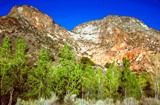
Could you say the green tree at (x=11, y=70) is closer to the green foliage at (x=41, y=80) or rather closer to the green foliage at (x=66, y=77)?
the green foliage at (x=41, y=80)

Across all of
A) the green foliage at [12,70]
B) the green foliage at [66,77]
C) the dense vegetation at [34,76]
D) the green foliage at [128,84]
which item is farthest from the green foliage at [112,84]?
the green foliage at [12,70]

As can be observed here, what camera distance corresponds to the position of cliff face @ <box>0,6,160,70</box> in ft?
336

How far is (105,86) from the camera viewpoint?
66062 millimetres

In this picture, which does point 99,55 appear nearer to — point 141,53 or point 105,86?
point 141,53

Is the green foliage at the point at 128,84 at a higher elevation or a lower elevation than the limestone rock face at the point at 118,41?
lower

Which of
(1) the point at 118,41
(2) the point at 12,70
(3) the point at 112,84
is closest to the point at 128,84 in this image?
(3) the point at 112,84

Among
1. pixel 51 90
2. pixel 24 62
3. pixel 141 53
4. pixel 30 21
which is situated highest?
pixel 30 21

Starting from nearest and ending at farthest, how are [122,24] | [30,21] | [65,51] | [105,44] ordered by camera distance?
[65,51] → [30,21] → [105,44] → [122,24]

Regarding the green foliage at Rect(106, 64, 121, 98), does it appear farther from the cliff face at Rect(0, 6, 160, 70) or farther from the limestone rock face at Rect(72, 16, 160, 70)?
the limestone rock face at Rect(72, 16, 160, 70)

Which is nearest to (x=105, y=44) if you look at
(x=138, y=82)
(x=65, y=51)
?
(x=138, y=82)

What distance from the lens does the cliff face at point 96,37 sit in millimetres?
102300

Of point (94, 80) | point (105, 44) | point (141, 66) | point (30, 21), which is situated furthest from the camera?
point (105, 44)

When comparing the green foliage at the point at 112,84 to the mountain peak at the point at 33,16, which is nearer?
the green foliage at the point at 112,84

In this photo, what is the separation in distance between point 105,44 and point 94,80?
69243mm
